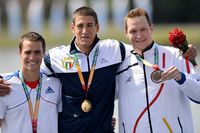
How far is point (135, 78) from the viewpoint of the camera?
6.16 metres

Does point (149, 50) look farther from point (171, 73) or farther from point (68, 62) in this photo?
point (68, 62)

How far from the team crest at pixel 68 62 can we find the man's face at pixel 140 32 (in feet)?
2.15

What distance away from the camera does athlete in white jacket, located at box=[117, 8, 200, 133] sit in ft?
19.7

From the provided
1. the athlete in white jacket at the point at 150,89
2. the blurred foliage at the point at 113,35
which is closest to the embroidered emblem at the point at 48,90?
the athlete in white jacket at the point at 150,89

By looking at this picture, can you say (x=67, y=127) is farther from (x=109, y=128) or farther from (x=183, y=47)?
(x=183, y=47)

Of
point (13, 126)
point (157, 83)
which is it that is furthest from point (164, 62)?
point (13, 126)

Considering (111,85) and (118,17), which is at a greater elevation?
(111,85)

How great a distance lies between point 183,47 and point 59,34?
2545 centimetres

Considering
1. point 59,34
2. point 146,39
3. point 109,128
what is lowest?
point 59,34

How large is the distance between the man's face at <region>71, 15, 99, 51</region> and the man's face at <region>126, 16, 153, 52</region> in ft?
1.26

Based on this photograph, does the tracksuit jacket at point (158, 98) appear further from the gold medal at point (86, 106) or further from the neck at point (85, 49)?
the neck at point (85, 49)

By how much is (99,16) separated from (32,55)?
82.4 ft

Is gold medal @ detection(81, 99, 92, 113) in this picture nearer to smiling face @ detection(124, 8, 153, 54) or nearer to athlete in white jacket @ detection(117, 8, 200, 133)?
athlete in white jacket @ detection(117, 8, 200, 133)

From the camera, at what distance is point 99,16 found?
3112 centimetres
